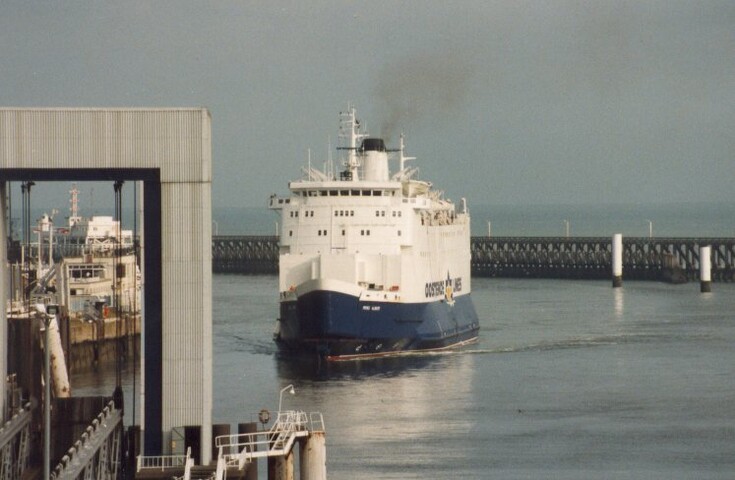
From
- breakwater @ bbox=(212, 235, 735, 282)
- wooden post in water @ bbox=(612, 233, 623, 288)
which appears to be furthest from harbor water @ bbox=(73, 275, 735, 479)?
breakwater @ bbox=(212, 235, 735, 282)

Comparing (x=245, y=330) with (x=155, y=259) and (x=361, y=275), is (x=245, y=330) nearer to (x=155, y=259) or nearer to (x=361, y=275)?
(x=361, y=275)

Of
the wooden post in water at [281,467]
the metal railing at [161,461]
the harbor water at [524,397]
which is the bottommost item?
the harbor water at [524,397]

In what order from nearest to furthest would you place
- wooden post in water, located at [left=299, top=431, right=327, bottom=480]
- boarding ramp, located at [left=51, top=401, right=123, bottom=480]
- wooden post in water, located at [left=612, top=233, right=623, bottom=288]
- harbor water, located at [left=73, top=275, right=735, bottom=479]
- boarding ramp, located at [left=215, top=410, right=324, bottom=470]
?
boarding ramp, located at [left=51, top=401, right=123, bottom=480] → boarding ramp, located at [left=215, top=410, right=324, bottom=470] → wooden post in water, located at [left=299, top=431, right=327, bottom=480] → harbor water, located at [left=73, top=275, right=735, bottom=479] → wooden post in water, located at [left=612, top=233, right=623, bottom=288]

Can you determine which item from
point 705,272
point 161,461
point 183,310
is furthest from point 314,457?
point 705,272

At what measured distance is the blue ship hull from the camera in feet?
171

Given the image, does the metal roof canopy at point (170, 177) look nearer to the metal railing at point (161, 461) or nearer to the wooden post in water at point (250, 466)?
the metal railing at point (161, 461)

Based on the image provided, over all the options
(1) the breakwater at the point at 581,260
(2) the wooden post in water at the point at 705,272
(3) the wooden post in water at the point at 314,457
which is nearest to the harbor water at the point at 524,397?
(3) the wooden post in water at the point at 314,457

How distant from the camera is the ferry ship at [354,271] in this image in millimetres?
52438

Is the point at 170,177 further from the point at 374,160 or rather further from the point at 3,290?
the point at 374,160

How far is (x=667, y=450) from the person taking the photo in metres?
34.9

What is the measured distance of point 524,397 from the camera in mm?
44594

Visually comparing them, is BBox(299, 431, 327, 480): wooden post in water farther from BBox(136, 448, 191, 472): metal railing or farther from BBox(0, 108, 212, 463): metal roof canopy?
BBox(136, 448, 191, 472): metal railing

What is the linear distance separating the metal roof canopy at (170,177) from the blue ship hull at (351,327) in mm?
27672

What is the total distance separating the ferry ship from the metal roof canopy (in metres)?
27.7
